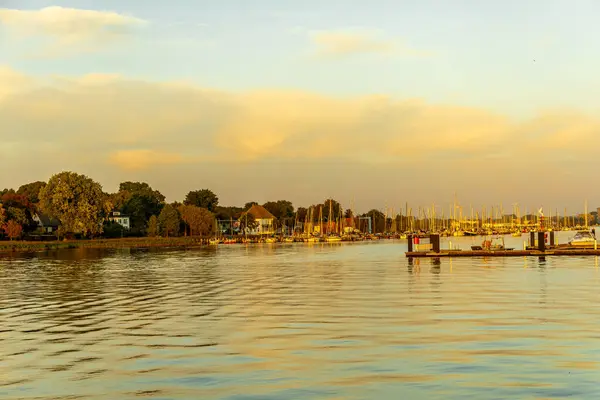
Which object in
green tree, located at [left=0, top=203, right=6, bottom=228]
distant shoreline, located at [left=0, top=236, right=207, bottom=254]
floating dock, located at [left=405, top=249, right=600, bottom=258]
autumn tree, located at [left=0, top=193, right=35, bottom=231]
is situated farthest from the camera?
autumn tree, located at [left=0, top=193, right=35, bottom=231]

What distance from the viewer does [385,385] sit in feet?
63.1

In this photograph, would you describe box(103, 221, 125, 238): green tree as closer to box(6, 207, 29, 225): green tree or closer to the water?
box(6, 207, 29, 225): green tree

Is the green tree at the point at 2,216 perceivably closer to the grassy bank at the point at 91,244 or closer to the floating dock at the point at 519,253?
the grassy bank at the point at 91,244

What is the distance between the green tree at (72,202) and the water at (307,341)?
11067 cm

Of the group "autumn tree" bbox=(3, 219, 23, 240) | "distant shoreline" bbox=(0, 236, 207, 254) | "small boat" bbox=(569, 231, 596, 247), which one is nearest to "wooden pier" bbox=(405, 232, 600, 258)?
"small boat" bbox=(569, 231, 596, 247)

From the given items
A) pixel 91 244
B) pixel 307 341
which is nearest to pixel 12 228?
pixel 91 244

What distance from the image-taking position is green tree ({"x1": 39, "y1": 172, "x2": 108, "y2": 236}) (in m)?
158

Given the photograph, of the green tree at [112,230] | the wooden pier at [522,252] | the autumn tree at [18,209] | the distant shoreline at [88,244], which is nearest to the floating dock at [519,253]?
the wooden pier at [522,252]

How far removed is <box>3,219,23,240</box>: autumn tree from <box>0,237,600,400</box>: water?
10542 centimetres

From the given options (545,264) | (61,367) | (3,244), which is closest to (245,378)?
(61,367)

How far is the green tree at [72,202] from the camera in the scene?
158250 mm

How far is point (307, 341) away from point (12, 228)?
137 m

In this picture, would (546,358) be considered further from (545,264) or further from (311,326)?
(545,264)

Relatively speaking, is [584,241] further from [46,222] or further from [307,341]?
[46,222]
